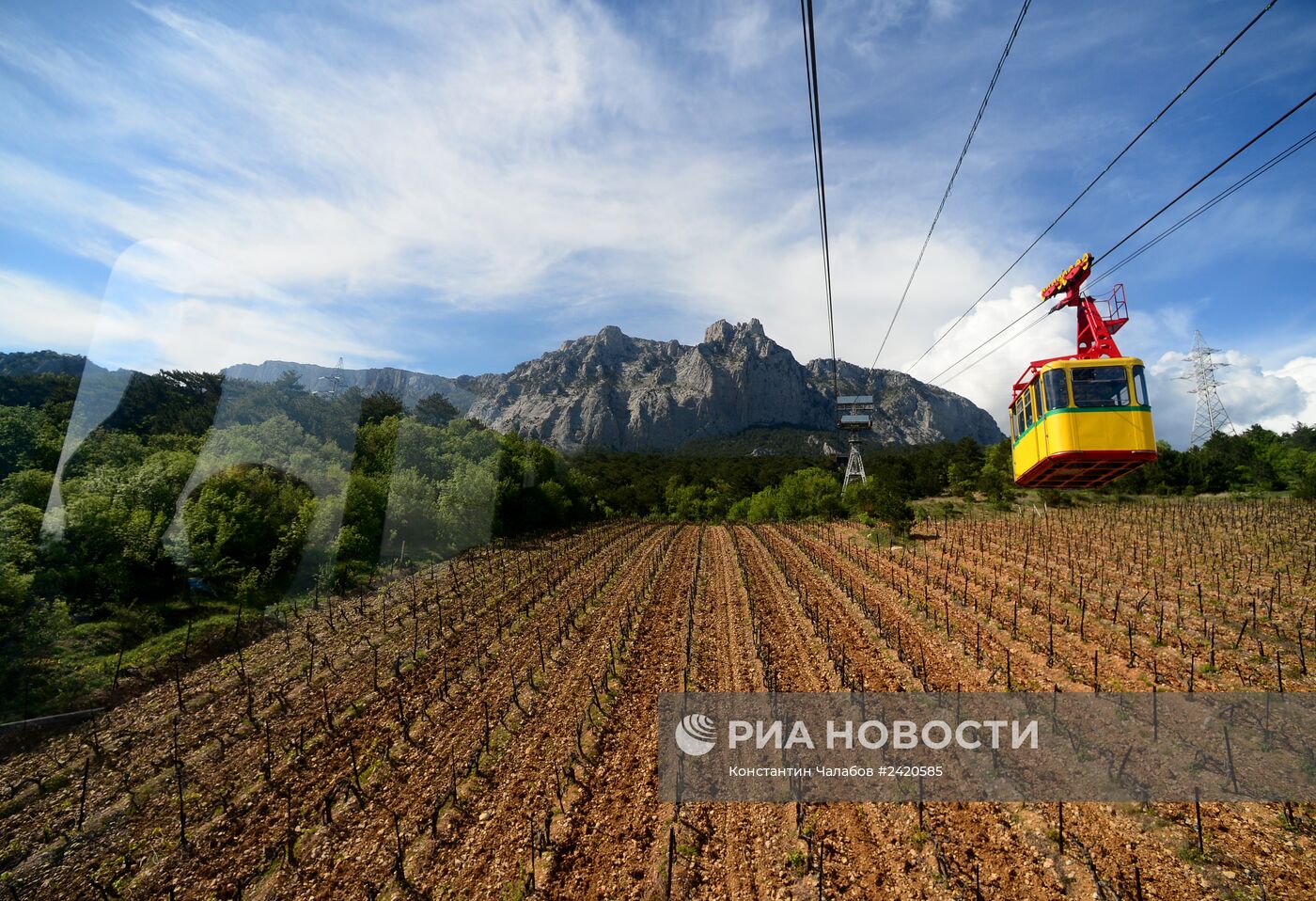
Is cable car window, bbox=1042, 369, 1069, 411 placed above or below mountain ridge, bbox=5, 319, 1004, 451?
below

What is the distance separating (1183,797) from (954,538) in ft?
89.4

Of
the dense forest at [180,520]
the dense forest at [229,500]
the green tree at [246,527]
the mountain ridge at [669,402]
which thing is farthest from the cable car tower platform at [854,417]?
the mountain ridge at [669,402]

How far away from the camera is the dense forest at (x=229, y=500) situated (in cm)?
1664

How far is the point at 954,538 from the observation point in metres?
33.1

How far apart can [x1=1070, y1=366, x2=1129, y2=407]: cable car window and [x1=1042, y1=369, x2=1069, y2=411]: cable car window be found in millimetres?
188

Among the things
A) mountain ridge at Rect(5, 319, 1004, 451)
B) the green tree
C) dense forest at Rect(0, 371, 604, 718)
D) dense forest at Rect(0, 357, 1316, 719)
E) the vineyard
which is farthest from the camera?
→ mountain ridge at Rect(5, 319, 1004, 451)

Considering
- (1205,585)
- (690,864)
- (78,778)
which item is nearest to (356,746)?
(78,778)

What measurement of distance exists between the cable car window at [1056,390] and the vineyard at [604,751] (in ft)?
21.1

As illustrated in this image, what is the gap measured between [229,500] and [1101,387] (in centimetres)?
3353

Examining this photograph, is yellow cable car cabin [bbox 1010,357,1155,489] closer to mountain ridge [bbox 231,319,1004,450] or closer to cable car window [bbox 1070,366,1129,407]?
cable car window [bbox 1070,366,1129,407]

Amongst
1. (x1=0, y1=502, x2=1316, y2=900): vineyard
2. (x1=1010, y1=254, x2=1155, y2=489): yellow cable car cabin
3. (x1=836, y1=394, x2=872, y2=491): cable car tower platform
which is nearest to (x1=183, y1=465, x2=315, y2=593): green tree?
(x1=0, y1=502, x2=1316, y2=900): vineyard

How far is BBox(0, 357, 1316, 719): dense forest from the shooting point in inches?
655

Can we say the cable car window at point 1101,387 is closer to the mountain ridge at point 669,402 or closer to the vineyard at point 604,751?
the vineyard at point 604,751

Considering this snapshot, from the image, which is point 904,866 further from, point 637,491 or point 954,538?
point 637,491
